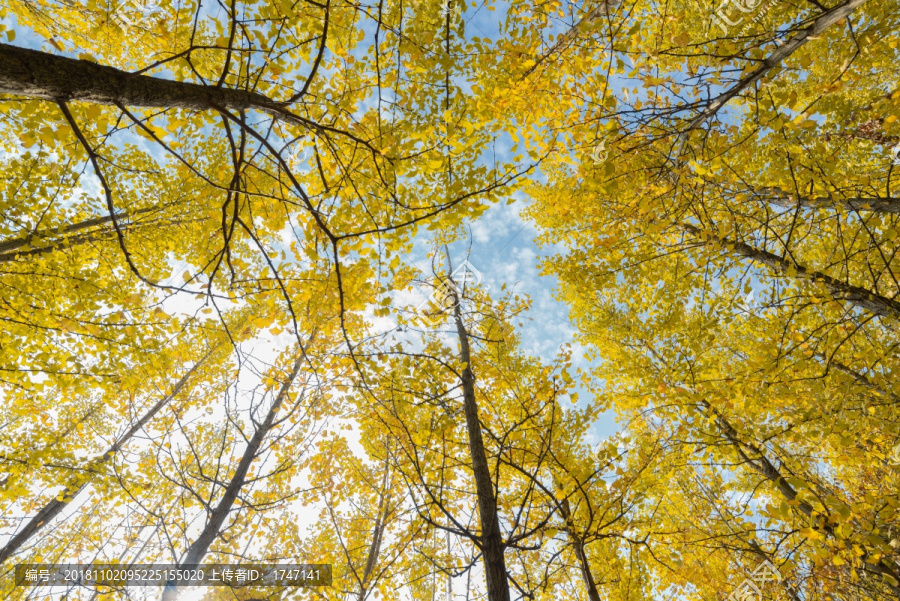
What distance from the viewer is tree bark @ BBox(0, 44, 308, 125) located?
45.2 inches

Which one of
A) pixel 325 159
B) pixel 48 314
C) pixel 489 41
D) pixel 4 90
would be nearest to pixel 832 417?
pixel 489 41

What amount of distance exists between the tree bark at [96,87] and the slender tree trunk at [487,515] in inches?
101

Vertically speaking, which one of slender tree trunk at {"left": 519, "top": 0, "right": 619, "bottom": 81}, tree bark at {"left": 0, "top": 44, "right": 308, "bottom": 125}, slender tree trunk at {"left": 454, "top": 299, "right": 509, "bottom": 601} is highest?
slender tree trunk at {"left": 519, "top": 0, "right": 619, "bottom": 81}

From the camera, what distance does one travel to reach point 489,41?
135 inches

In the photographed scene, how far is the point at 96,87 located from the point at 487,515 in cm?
331

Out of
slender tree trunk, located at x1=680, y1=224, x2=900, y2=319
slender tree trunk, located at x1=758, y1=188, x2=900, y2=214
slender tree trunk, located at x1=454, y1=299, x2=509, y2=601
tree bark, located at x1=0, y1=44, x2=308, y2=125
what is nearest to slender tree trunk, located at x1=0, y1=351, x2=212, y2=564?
slender tree trunk, located at x1=454, y1=299, x2=509, y2=601

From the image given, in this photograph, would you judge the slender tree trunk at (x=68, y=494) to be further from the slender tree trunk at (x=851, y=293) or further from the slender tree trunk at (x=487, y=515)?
the slender tree trunk at (x=851, y=293)

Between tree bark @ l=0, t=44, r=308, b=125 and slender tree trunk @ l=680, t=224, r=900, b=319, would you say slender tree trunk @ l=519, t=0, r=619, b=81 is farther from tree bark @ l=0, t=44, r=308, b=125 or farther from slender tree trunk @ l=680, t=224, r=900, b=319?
tree bark @ l=0, t=44, r=308, b=125

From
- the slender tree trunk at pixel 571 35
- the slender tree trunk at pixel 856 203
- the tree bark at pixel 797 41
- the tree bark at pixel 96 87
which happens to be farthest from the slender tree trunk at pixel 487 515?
the slender tree trunk at pixel 856 203

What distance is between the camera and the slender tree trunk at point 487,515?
2441mm

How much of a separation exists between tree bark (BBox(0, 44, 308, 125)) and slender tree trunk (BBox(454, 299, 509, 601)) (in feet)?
8.44

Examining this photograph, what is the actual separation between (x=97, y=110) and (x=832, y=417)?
473cm

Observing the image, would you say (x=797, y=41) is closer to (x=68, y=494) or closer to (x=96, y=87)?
(x=96, y=87)

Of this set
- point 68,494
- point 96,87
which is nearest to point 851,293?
point 96,87
